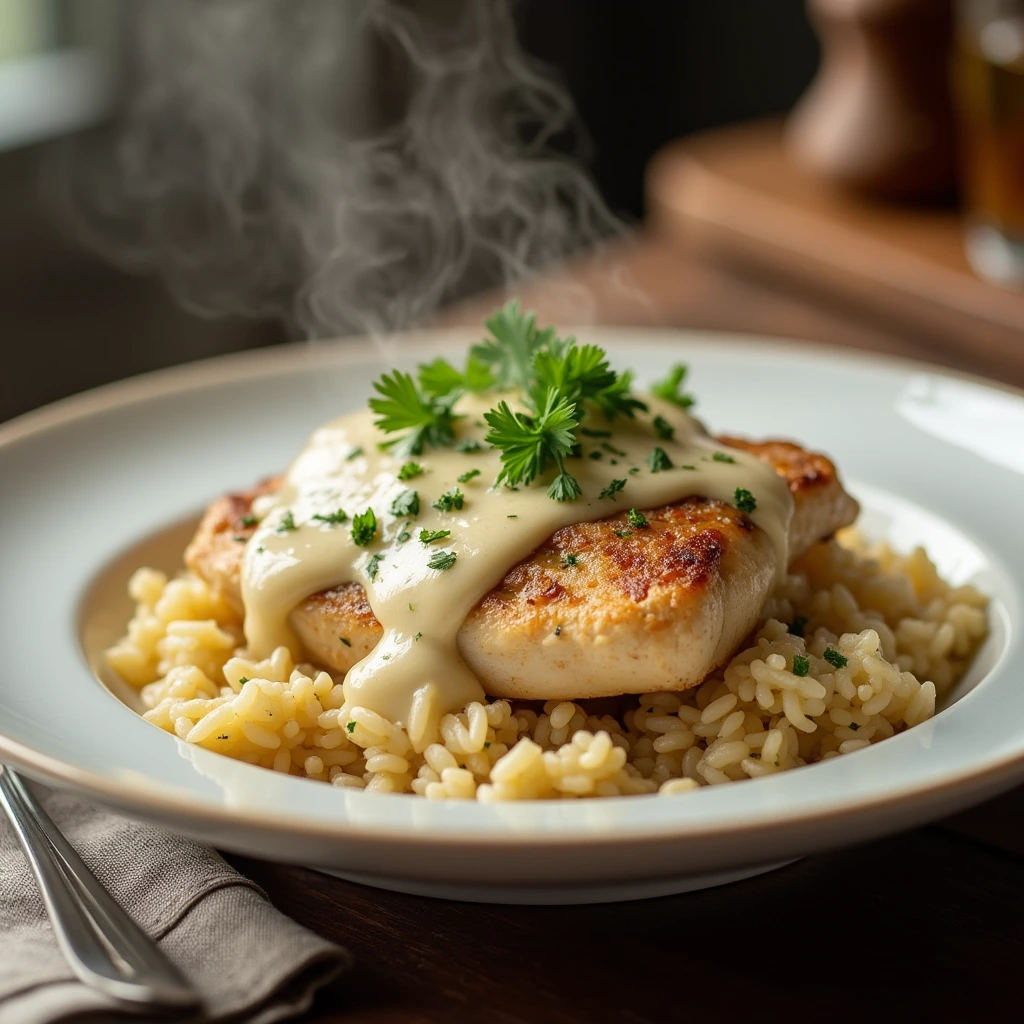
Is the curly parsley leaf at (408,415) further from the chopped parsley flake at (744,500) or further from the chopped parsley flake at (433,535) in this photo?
the chopped parsley flake at (744,500)

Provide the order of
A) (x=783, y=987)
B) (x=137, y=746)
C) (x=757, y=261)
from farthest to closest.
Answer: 1. (x=757, y=261)
2. (x=137, y=746)
3. (x=783, y=987)

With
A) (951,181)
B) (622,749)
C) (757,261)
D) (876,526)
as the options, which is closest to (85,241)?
(757,261)

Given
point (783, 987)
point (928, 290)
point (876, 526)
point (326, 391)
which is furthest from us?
point (928, 290)

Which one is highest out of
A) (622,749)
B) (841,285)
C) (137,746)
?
(137,746)

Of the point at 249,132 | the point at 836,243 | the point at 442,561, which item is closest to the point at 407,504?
the point at 442,561

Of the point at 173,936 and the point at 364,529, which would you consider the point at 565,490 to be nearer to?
the point at 364,529

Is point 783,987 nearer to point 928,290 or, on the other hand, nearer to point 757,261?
point 928,290

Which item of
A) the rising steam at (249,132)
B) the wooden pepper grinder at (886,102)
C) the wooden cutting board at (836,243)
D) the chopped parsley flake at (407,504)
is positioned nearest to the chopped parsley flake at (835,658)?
the chopped parsley flake at (407,504)

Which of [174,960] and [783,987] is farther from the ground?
[174,960]
